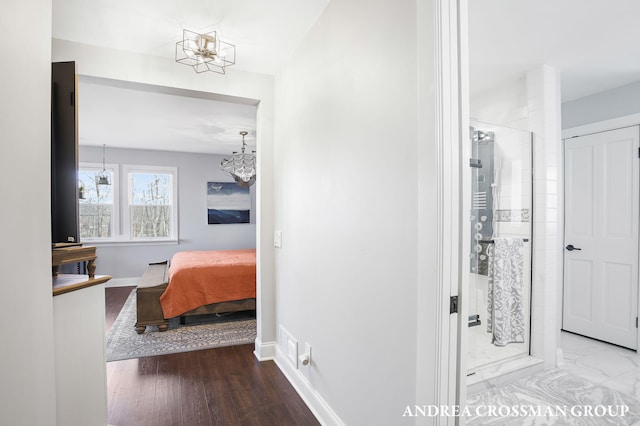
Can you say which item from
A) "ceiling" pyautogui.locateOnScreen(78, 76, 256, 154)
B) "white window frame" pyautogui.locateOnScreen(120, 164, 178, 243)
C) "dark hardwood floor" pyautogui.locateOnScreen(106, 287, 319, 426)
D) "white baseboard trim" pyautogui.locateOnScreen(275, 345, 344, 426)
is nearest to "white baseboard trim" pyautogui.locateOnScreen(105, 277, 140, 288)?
"white window frame" pyautogui.locateOnScreen(120, 164, 178, 243)

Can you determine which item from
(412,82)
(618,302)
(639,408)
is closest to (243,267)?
(412,82)

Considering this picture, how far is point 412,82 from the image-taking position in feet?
4.21

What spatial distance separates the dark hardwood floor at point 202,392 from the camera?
203cm

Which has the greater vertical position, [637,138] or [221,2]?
[221,2]

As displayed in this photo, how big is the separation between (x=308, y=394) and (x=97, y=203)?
5.59 m

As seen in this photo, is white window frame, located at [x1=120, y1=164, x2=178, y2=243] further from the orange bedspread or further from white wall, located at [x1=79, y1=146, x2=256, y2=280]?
the orange bedspread

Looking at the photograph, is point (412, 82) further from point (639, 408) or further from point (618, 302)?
point (618, 302)

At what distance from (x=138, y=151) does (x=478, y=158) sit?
230 inches

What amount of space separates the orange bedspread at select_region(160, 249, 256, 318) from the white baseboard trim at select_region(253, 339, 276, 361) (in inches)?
47.1

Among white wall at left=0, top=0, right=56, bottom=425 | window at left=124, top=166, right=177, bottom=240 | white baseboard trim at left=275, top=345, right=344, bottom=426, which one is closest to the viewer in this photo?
white wall at left=0, top=0, right=56, bottom=425

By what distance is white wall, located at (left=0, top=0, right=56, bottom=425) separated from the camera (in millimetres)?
1005

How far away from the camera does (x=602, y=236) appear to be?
3.36 meters

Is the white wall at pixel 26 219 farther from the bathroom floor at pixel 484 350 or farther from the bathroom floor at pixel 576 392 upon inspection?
the bathroom floor at pixel 484 350

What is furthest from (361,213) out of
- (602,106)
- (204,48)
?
(602,106)
